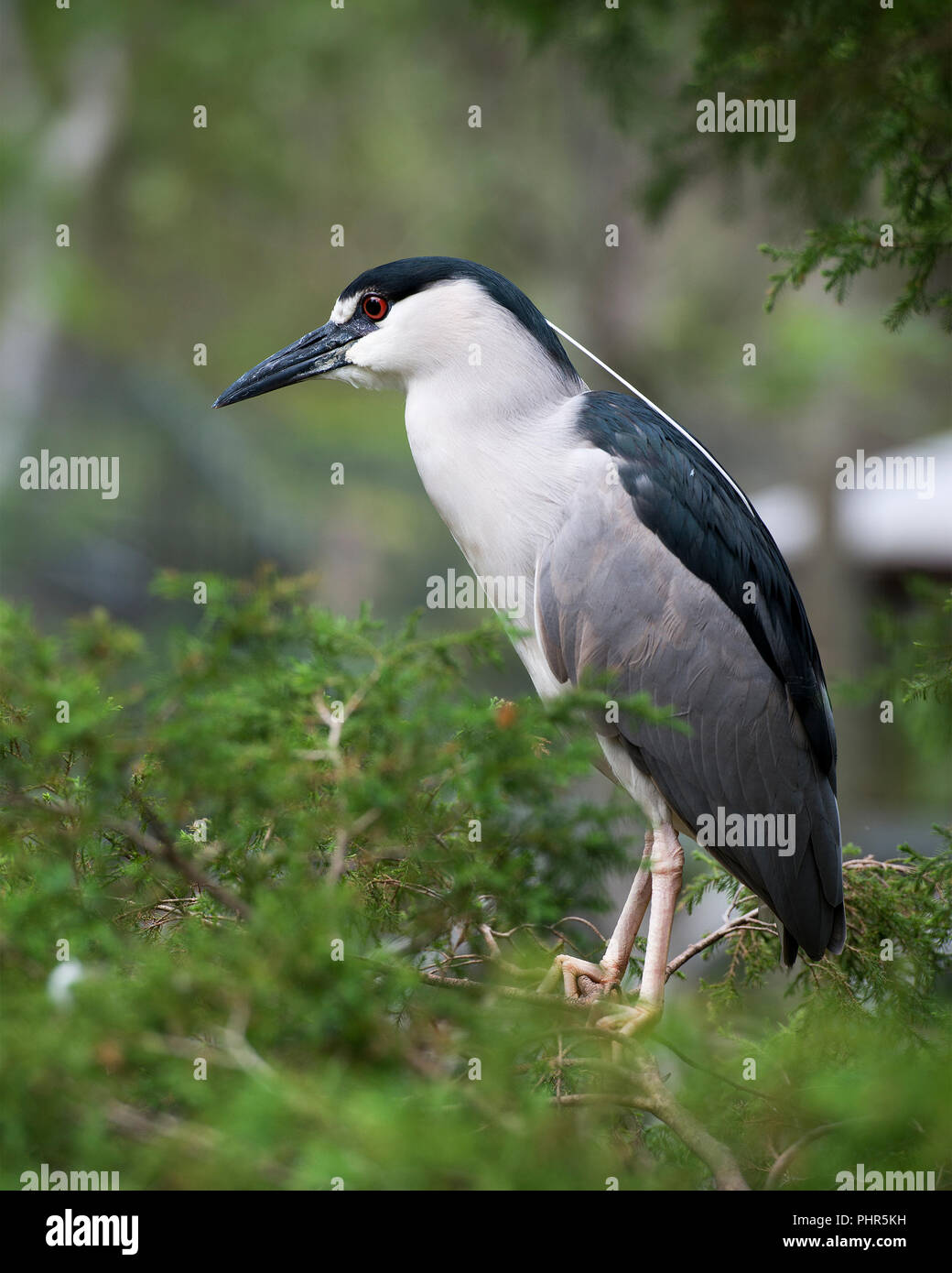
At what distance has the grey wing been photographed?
2580mm

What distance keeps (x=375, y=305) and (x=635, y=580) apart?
94cm

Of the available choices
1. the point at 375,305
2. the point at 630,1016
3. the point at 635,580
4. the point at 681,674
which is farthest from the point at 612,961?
the point at 375,305

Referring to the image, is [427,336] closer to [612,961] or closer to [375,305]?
[375,305]

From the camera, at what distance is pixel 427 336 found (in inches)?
109

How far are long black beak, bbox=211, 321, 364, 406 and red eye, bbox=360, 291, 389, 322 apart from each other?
5 centimetres

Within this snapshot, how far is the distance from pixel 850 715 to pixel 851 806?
2.69ft

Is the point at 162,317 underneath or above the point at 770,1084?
above

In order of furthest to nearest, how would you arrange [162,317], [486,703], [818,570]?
[162,317], [818,570], [486,703]

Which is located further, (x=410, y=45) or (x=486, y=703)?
(x=410, y=45)

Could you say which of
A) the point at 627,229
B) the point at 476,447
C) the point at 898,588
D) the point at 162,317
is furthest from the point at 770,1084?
the point at 162,317

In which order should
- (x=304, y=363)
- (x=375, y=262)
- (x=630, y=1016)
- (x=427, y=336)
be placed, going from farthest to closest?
(x=375, y=262)
(x=304, y=363)
(x=427, y=336)
(x=630, y=1016)

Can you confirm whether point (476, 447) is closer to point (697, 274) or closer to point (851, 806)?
point (851, 806)

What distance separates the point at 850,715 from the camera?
32.4 feet

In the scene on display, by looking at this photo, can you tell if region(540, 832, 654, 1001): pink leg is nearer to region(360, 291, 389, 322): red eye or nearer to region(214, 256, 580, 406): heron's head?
region(214, 256, 580, 406): heron's head
